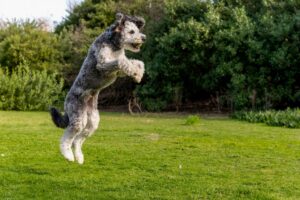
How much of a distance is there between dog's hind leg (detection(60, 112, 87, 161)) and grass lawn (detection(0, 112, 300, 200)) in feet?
11.3

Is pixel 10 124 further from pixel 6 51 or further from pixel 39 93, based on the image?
pixel 6 51

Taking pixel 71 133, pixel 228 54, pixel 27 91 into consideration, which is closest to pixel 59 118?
pixel 71 133

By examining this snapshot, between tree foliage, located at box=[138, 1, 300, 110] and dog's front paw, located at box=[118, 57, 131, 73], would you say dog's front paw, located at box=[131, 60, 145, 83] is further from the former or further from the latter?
tree foliage, located at box=[138, 1, 300, 110]

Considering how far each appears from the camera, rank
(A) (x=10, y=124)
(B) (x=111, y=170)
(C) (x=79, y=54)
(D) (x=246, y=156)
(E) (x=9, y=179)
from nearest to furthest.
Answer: (E) (x=9, y=179)
(B) (x=111, y=170)
(D) (x=246, y=156)
(A) (x=10, y=124)
(C) (x=79, y=54)

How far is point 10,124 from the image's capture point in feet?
57.9

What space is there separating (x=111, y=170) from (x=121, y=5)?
2175 centimetres

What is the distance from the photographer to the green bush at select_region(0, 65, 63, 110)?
84.0 feet

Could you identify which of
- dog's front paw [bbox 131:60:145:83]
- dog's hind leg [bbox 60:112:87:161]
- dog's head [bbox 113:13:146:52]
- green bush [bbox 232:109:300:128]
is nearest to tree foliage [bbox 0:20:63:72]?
green bush [bbox 232:109:300:128]

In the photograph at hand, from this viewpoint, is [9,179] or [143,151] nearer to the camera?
[9,179]

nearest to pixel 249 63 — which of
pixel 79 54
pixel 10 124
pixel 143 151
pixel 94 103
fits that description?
pixel 79 54

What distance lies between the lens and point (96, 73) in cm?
459

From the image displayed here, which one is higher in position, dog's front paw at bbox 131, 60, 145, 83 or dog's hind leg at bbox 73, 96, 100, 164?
dog's front paw at bbox 131, 60, 145, 83

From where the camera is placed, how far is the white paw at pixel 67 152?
15.7ft

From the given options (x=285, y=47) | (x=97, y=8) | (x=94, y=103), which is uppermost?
(x=97, y=8)
